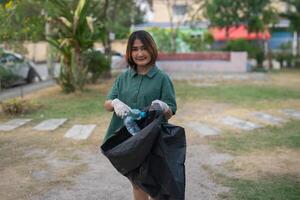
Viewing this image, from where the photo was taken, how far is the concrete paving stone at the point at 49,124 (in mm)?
9260

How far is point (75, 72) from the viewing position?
1425cm

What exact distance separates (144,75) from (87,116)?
22.6 ft

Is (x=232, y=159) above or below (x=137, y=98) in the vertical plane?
below

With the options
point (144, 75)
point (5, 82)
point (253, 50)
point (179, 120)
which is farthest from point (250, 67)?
point (144, 75)

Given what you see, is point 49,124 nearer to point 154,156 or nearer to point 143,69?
point 143,69

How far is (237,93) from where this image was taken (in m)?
14.6

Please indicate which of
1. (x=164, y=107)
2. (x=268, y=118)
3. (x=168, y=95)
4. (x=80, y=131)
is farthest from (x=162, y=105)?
(x=268, y=118)

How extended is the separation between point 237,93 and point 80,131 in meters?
6.89

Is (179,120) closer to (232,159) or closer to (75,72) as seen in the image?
(232,159)

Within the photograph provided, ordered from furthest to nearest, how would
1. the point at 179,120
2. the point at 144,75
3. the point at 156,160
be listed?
the point at 179,120
the point at 144,75
the point at 156,160

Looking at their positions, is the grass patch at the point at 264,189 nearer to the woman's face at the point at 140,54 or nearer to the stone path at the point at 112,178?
the stone path at the point at 112,178

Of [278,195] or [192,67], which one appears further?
[192,67]

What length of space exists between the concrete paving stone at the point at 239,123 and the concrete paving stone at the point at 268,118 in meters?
0.47

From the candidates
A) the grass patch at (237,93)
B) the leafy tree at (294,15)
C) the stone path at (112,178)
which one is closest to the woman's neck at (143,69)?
the stone path at (112,178)
